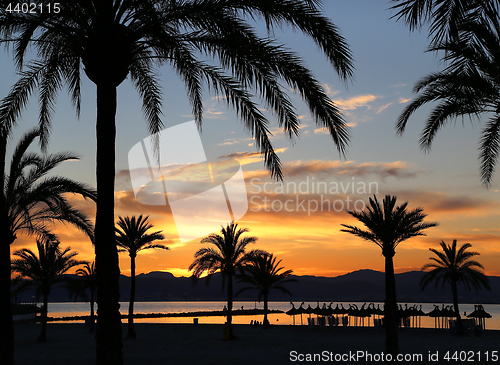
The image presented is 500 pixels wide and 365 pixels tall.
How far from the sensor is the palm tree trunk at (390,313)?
19578 mm

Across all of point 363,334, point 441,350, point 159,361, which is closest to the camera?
point 159,361

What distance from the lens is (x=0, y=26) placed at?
31.9ft

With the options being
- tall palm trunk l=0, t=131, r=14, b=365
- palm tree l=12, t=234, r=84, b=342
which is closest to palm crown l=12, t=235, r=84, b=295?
palm tree l=12, t=234, r=84, b=342

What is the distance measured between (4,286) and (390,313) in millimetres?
15817

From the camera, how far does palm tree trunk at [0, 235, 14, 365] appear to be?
14.1 meters

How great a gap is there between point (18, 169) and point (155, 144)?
22.4 ft

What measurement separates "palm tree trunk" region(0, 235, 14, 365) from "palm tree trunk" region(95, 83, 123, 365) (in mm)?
7355

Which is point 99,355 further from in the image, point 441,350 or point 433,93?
point 441,350

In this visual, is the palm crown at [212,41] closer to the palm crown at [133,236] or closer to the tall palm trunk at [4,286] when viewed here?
the tall palm trunk at [4,286]

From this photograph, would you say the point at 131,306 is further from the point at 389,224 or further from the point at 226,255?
the point at 389,224

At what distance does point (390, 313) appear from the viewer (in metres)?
20.2

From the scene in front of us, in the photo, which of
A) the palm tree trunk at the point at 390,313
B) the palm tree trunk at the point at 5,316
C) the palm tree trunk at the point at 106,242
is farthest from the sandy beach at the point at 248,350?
the palm tree trunk at the point at 106,242

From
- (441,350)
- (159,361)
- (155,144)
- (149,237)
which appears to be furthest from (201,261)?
(155,144)

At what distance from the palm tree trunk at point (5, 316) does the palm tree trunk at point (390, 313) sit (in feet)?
48.5
